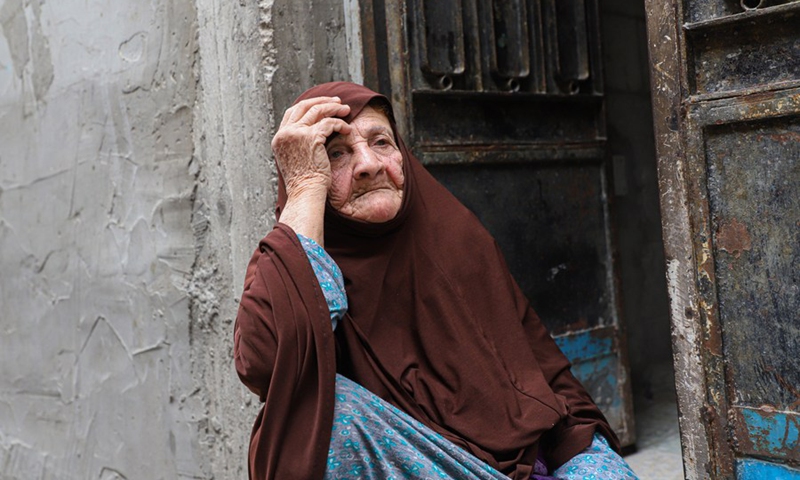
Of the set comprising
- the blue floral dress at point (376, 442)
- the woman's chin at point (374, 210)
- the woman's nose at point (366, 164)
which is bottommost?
the blue floral dress at point (376, 442)

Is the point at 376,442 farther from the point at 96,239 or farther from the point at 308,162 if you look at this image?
the point at 96,239

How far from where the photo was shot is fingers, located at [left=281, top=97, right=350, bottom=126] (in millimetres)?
1875

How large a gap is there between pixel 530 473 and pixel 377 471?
1.09 ft

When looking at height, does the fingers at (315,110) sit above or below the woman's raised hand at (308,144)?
above

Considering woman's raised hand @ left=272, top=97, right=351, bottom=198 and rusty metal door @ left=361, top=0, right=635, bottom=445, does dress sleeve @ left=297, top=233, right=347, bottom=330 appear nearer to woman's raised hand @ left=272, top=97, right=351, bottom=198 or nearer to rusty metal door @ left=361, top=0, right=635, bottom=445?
woman's raised hand @ left=272, top=97, right=351, bottom=198

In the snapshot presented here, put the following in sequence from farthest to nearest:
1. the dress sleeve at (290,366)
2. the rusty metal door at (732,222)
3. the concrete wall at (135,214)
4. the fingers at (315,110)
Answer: the concrete wall at (135,214), the fingers at (315,110), the rusty metal door at (732,222), the dress sleeve at (290,366)

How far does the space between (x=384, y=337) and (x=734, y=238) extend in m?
0.79

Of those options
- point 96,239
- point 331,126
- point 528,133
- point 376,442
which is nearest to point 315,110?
point 331,126

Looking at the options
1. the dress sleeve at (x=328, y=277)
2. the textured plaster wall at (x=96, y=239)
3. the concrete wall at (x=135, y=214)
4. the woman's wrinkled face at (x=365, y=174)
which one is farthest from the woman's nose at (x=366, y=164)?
the textured plaster wall at (x=96, y=239)

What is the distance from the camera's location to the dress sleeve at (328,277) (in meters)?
1.71

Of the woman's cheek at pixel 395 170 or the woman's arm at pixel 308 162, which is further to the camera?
the woman's cheek at pixel 395 170

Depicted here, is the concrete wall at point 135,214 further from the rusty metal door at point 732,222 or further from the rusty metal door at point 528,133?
the rusty metal door at point 732,222

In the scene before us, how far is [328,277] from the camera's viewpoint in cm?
174

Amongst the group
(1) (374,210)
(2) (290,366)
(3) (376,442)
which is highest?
(1) (374,210)
